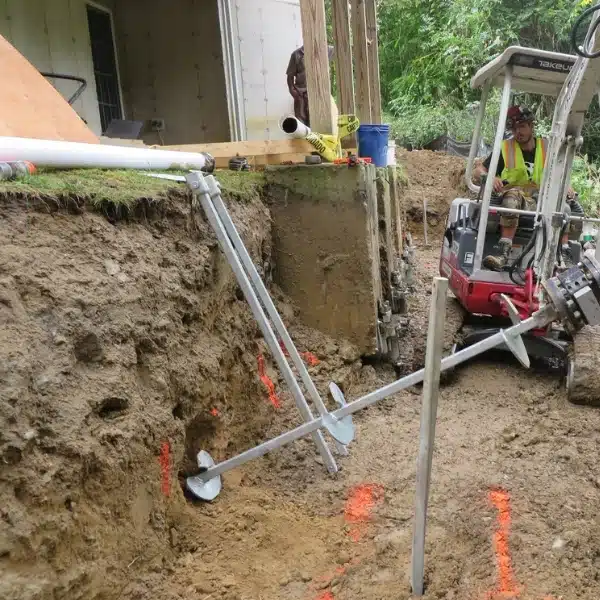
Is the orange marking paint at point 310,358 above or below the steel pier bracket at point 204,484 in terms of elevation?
above

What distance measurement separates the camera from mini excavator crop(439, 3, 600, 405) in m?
4.07

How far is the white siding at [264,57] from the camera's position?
7359 millimetres

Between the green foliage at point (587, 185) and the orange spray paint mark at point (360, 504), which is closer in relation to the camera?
the orange spray paint mark at point (360, 504)

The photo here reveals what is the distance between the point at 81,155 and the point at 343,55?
3598mm

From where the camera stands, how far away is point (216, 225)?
9.05 ft

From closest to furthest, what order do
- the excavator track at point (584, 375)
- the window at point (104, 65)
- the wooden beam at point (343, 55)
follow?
the excavator track at point (584, 375), the wooden beam at point (343, 55), the window at point (104, 65)

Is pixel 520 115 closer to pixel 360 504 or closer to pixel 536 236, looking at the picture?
pixel 536 236

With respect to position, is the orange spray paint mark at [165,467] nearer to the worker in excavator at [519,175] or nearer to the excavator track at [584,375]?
the excavator track at [584,375]

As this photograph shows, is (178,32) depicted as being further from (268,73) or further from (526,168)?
(526,168)

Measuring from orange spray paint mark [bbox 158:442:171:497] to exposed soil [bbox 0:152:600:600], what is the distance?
0.04 m

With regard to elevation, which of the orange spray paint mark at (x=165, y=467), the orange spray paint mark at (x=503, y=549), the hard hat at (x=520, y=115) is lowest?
the orange spray paint mark at (x=503, y=549)

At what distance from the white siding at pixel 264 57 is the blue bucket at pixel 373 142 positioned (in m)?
2.57

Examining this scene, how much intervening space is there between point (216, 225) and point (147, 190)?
38 centimetres

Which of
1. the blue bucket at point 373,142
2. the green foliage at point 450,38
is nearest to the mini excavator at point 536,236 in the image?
the blue bucket at point 373,142
